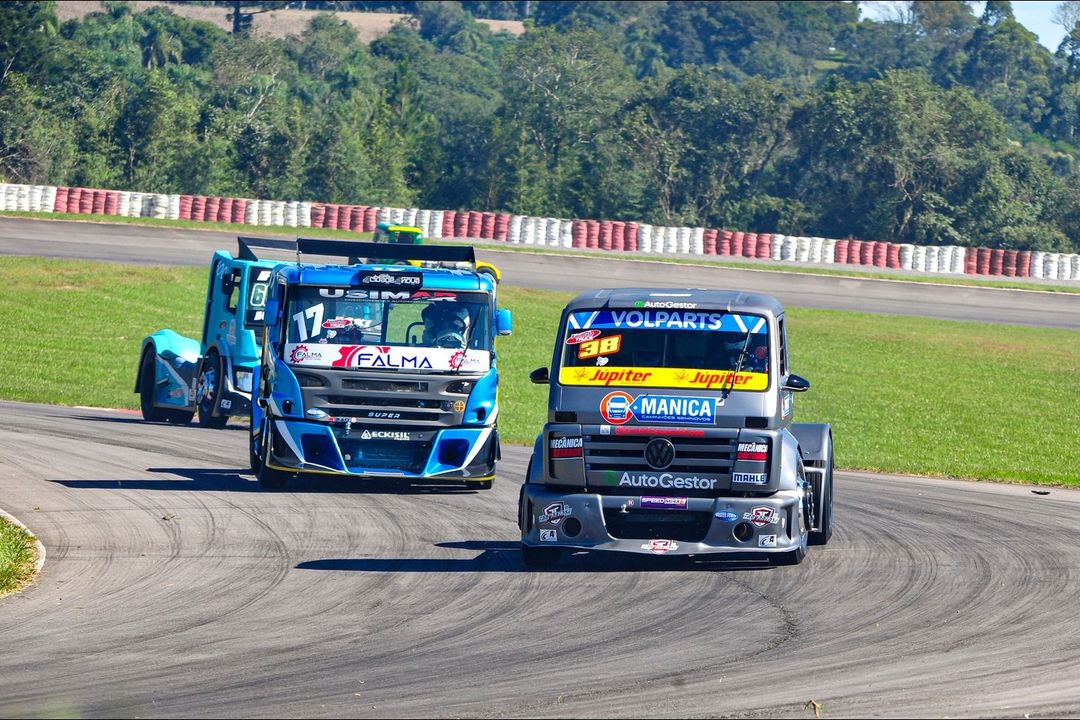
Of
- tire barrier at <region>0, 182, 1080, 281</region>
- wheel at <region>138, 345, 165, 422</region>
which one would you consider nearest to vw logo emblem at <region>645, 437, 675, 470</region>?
wheel at <region>138, 345, 165, 422</region>

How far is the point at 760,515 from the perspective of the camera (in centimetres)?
1298

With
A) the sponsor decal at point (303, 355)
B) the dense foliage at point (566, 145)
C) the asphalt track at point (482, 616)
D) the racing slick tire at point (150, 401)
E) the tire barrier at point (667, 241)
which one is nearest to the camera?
the asphalt track at point (482, 616)

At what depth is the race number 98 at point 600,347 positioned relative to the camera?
13.4m

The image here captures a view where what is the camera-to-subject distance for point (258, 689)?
30.2 ft

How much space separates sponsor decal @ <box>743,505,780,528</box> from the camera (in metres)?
13.0

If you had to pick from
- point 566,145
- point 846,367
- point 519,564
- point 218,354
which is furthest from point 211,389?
point 566,145

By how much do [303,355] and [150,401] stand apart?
9.20m

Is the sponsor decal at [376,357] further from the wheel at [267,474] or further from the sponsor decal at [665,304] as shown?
the sponsor decal at [665,304]

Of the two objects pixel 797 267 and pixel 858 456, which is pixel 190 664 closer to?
pixel 858 456

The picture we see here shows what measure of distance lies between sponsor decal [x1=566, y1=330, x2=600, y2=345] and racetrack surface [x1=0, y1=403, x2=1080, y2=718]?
2.03 meters

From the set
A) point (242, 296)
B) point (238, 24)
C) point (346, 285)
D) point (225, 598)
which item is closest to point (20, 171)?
point (242, 296)

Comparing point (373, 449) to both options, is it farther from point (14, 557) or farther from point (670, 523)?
point (670, 523)

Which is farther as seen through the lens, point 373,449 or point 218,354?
point 218,354

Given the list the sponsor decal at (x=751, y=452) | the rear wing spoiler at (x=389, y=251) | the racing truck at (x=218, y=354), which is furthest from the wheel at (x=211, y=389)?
the sponsor decal at (x=751, y=452)
